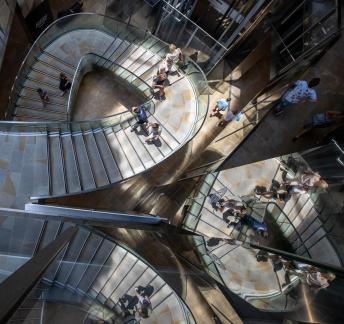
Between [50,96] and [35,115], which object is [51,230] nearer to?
[35,115]

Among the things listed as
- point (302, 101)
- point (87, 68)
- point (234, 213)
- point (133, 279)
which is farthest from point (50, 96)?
point (302, 101)

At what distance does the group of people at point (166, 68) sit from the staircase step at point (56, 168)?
3.74 metres

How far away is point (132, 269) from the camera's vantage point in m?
6.46

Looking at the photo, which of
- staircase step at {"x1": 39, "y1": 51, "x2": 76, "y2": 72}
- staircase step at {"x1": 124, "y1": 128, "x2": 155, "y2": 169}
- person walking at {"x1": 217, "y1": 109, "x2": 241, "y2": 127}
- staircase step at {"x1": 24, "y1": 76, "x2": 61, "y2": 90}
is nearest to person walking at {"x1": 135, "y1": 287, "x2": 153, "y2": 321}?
staircase step at {"x1": 124, "y1": 128, "x2": 155, "y2": 169}

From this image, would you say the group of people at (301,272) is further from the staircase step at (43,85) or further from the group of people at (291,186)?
the staircase step at (43,85)

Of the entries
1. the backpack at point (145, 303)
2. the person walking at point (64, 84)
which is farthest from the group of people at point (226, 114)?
the backpack at point (145, 303)

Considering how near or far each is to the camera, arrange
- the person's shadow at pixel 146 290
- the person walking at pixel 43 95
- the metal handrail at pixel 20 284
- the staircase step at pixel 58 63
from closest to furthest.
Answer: the metal handrail at pixel 20 284, the person's shadow at pixel 146 290, the person walking at pixel 43 95, the staircase step at pixel 58 63

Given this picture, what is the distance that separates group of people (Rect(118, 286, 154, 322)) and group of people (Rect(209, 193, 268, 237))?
381cm

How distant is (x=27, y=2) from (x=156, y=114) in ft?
21.9

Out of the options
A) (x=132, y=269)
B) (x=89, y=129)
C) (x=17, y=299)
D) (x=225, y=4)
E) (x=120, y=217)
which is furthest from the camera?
(x=225, y=4)

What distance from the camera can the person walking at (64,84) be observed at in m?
12.5

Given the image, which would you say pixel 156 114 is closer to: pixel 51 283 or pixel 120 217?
pixel 120 217

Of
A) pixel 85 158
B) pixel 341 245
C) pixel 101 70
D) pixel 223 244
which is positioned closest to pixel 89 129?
pixel 85 158

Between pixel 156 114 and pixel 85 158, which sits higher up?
pixel 156 114
